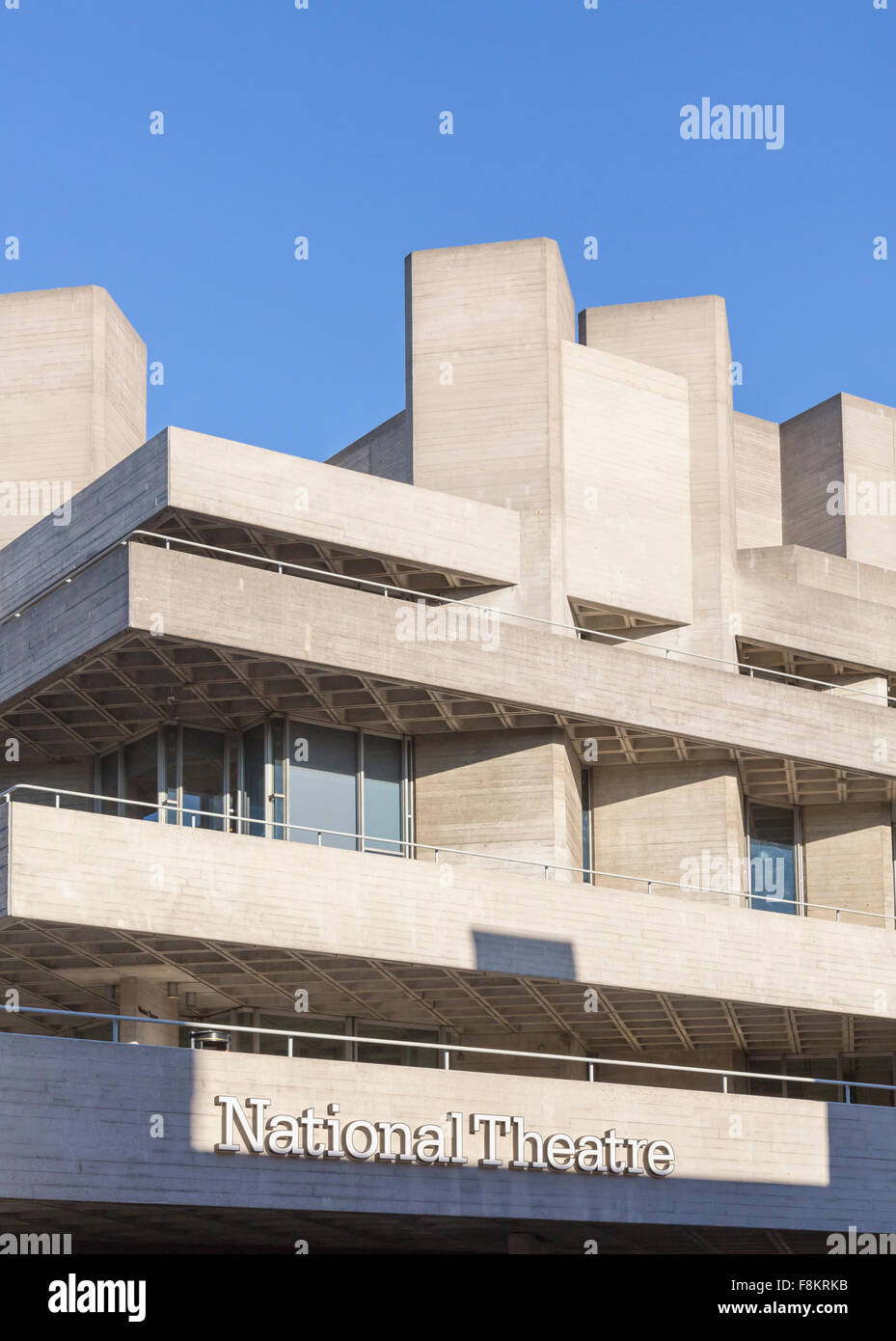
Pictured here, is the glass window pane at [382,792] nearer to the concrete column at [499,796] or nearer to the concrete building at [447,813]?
the concrete building at [447,813]

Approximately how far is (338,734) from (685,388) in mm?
9798

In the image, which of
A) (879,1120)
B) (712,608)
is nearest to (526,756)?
(712,608)

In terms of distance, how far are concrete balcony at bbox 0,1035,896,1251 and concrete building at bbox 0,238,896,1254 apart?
0.05 m

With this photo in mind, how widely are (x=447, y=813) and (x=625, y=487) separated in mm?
6771

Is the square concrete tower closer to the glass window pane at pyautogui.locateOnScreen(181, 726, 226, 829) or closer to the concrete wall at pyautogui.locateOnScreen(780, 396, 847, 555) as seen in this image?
the glass window pane at pyautogui.locateOnScreen(181, 726, 226, 829)


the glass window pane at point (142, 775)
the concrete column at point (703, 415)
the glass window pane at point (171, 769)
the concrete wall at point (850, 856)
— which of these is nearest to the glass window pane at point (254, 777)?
the glass window pane at point (171, 769)

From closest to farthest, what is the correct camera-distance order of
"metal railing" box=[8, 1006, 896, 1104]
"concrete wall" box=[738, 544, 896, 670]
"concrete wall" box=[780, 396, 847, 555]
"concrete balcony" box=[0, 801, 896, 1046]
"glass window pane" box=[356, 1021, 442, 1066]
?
1. "metal railing" box=[8, 1006, 896, 1104]
2. "concrete balcony" box=[0, 801, 896, 1046]
3. "glass window pane" box=[356, 1021, 442, 1066]
4. "concrete wall" box=[738, 544, 896, 670]
5. "concrete wall" box=[780, 396, 847, 555]

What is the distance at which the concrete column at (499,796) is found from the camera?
30953mm

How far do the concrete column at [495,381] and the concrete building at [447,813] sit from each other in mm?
74

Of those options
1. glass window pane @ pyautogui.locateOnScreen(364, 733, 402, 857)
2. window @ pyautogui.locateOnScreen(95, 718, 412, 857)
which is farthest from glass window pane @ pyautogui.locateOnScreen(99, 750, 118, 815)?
glass window pane @ pyautogui.locateOnScreen(364, 733, 402, 857)

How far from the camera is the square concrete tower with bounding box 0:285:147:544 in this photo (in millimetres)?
33469

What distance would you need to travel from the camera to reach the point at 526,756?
31.3m

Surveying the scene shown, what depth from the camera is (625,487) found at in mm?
33906

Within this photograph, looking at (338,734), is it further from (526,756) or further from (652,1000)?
(652,1000)
